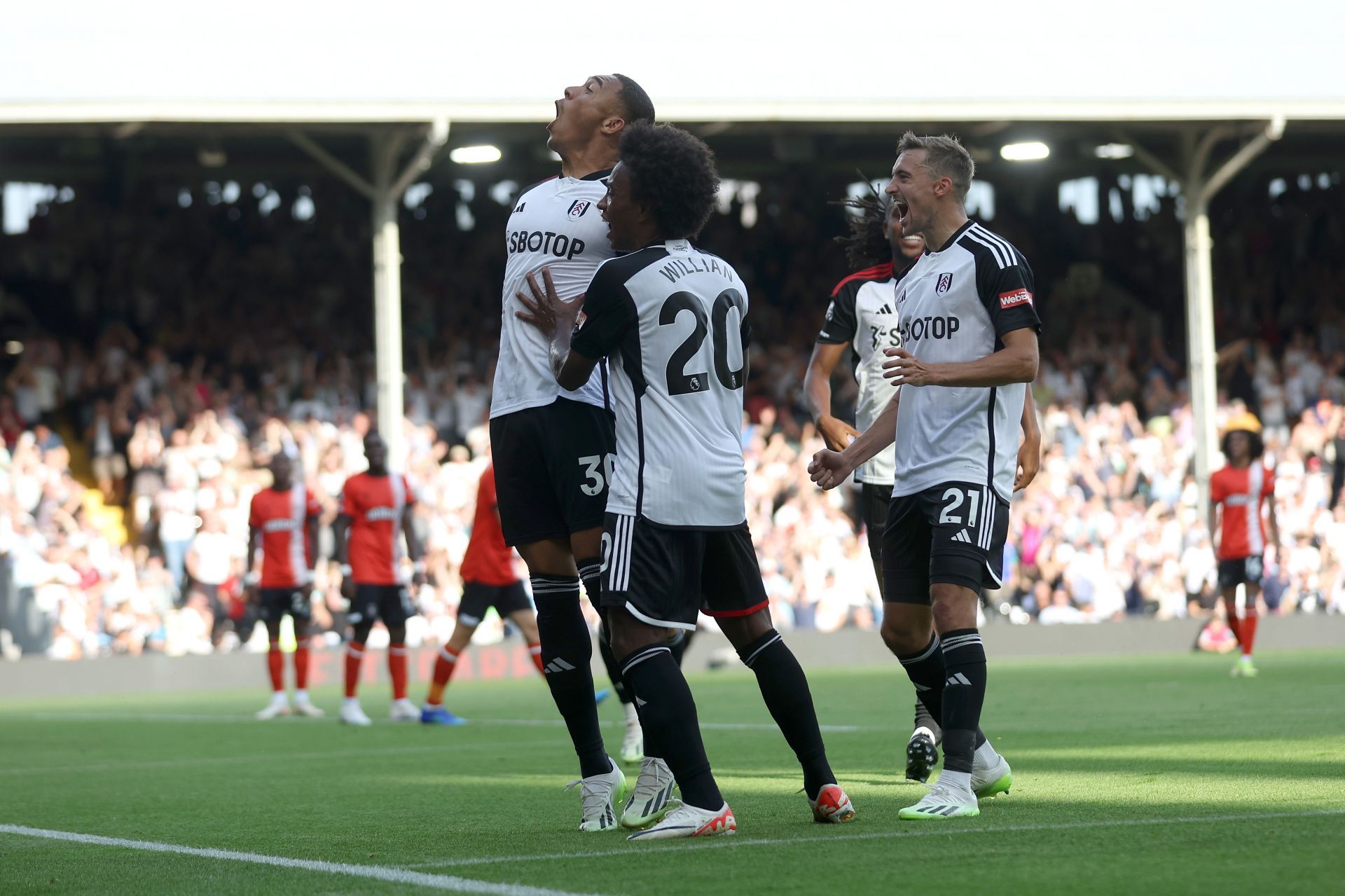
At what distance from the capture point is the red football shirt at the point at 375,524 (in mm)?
14812

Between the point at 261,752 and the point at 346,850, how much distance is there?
5580 mm

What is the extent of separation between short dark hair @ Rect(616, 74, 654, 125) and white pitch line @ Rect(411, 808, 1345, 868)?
250 cm

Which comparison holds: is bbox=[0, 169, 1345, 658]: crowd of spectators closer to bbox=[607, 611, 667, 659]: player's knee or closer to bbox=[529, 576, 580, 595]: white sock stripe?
bbox=[529, 576, 580, 595]: white sock stripe

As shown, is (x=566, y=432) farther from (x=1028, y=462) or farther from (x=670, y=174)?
(x=1028, y=462)

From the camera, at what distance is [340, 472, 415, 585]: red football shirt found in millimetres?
14812

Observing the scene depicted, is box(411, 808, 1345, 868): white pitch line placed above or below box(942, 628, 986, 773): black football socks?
below

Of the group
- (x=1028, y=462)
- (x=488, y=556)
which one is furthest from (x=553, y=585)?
(x=488, y=556)

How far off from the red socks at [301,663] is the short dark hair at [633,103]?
9937mm

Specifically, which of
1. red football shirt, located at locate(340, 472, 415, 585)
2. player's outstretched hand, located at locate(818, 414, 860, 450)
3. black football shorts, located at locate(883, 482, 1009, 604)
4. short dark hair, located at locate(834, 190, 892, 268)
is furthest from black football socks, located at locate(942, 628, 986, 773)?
red football shirt, located at locate(340, 472, 415, 585)

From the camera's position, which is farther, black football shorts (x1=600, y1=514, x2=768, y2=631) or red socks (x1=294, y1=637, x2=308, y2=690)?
red socks (x1=294, y1=637, x2=308, y2=690)

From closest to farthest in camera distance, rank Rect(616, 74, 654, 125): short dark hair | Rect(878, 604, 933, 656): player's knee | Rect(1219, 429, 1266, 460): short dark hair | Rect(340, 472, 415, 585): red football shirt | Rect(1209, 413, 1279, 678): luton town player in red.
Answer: Rect(616, 74, 654, 125): short dark hair
Rect(878, 604, 933, 656): player's knee
Rect(340, 472, 415, 585): red football shirt
Rect(1209, 413, 1279, 678): luton town player in red
Rect(1219, 429, 1266, 460): short dark hair

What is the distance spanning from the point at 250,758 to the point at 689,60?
13744mm

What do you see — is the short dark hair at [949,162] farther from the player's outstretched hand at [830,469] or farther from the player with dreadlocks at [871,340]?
the player with dreadlocks at [871,340]

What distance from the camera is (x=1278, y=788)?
22.6 feet
